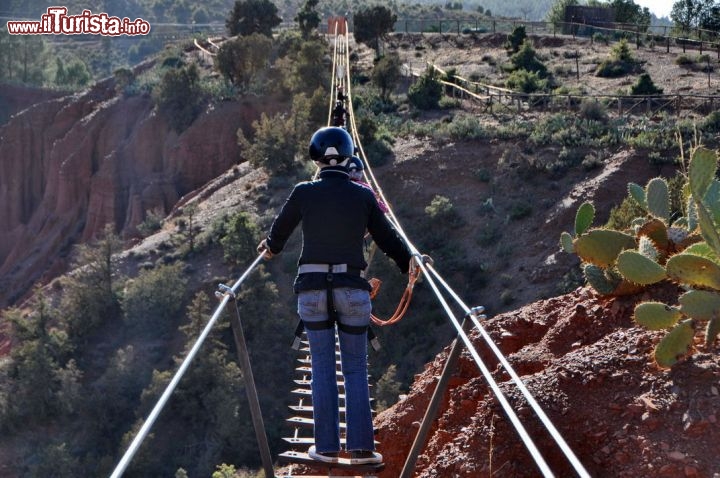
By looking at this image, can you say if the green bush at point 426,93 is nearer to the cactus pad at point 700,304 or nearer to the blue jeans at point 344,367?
the cactus pad at point 700,304

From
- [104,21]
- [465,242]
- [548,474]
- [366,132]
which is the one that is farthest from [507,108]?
[104,21]

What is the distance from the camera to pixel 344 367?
18.5ft

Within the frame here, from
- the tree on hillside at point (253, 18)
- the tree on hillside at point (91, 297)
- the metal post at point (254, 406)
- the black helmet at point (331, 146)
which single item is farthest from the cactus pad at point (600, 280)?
the tree on hillside at point (253, 18)

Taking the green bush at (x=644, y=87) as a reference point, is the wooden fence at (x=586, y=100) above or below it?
below

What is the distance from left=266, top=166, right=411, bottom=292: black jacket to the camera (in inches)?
217

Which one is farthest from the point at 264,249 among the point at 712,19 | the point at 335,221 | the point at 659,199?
the point at 712,19

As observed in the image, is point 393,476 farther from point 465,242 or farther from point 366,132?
point 366,132

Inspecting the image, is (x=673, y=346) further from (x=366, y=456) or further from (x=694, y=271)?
(x=366, y=456)

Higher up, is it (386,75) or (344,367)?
(386,75)

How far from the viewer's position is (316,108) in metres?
33.6

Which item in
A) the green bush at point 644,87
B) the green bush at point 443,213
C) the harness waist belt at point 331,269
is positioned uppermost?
the green bush at point 644,87

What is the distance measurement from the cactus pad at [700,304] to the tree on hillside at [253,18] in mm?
49585

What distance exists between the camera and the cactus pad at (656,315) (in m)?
5.74

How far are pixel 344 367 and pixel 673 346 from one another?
6.27 ft
